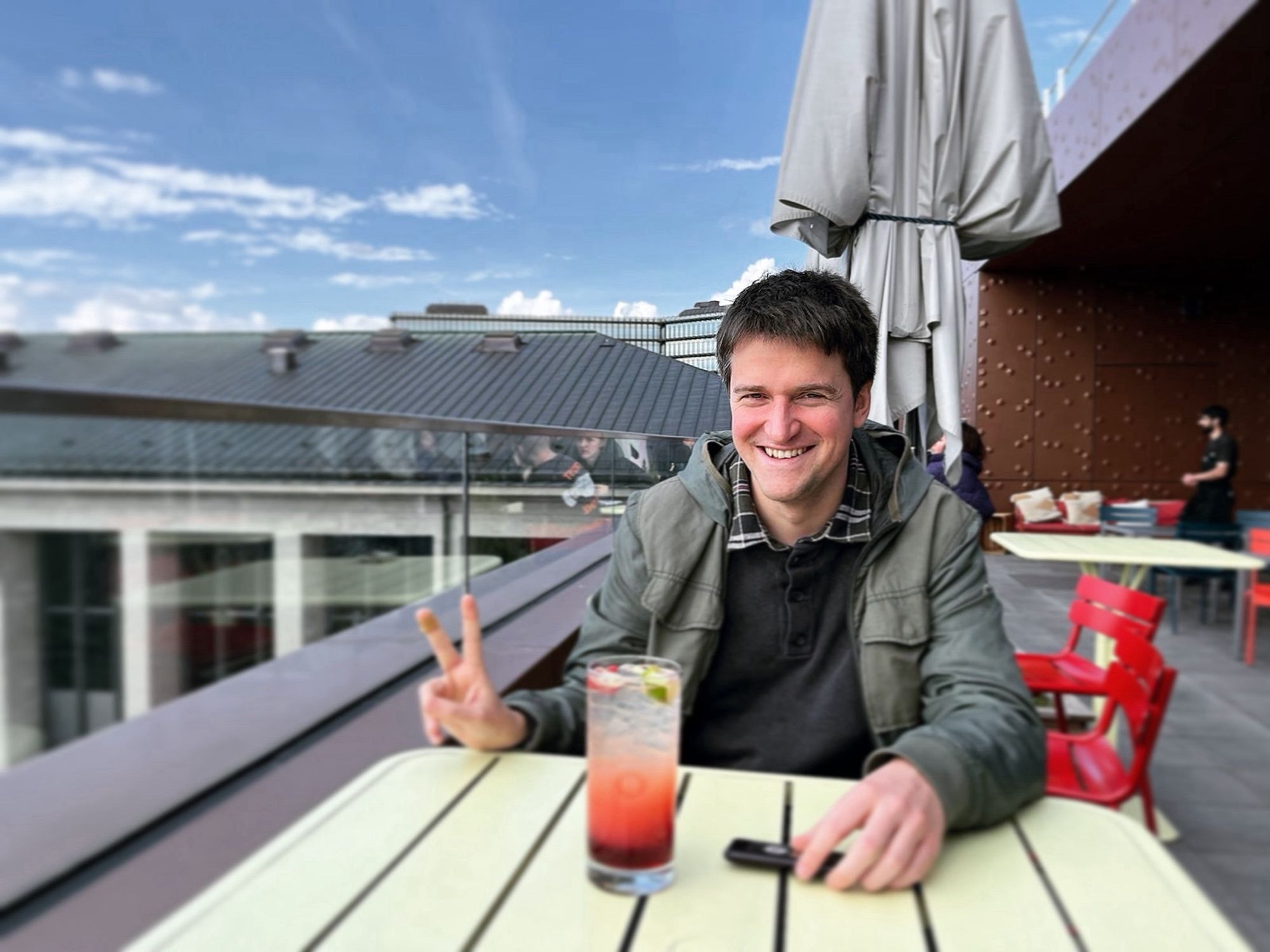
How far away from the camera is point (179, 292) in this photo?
87.2 metres

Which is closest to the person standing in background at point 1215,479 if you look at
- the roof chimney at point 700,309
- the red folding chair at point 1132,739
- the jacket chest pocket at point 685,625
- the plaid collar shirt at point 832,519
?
the red folding chair at point 1132,739

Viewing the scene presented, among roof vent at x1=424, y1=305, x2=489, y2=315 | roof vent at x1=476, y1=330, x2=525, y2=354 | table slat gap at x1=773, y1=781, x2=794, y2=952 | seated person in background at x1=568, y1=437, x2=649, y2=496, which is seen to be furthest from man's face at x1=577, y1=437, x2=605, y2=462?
roof vent at x1=424, y1=305, x2=489, y2=315

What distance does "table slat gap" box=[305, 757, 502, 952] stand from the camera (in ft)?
2.19

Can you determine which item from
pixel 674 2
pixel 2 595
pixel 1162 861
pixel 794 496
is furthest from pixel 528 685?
pixel 674 2

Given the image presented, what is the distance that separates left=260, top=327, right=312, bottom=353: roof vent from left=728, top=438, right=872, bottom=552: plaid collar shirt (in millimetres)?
37216

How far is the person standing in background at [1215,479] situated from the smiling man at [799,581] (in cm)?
501

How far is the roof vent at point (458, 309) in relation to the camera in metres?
A: 47.0

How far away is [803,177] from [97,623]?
1.93 m

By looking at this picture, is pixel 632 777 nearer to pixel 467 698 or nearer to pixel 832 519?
pixel 467 698

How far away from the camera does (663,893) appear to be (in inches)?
28.7

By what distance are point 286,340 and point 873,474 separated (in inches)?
1572

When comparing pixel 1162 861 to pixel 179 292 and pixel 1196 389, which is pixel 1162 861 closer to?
pixel 1196 389

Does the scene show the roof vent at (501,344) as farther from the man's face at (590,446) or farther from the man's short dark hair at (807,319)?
the man's short dark hair at (807,319)

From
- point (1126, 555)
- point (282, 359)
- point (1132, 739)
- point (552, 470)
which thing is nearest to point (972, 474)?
point (1126, 555)
